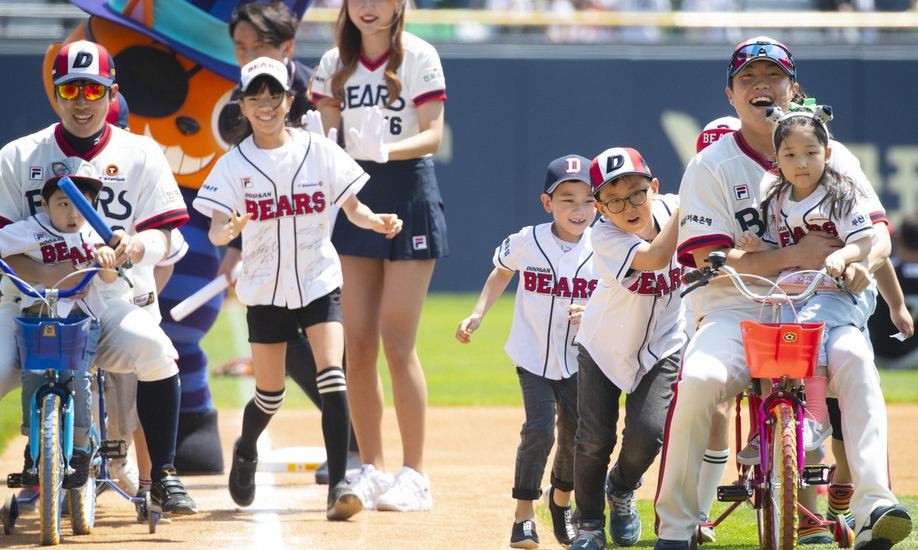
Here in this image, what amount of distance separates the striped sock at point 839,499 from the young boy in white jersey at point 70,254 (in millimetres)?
2933

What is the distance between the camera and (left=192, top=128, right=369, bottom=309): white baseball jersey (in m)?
6.21

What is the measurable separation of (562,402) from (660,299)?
2.27ft

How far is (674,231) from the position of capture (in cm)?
524

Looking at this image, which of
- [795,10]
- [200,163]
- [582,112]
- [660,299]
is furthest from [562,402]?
[795,10]

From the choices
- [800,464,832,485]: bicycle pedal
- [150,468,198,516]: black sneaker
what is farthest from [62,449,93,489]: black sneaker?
[800,464,832,485]: bicycle pedal

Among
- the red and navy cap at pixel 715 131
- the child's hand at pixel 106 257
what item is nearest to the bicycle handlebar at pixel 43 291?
the child's hand at pixel 106 257

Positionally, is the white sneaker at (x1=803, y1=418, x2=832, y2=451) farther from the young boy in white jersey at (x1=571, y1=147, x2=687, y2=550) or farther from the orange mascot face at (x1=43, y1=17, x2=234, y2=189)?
the orange mascot face at (x1=43, y1=17, x2=234, y2=189)

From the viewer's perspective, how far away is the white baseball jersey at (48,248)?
564 cm

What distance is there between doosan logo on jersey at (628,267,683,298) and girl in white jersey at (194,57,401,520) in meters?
1.28

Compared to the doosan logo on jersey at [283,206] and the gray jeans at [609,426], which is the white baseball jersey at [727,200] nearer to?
the gray jeans at [609,426]

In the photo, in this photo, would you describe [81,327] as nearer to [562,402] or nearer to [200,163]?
[562,402]

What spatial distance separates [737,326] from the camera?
198 inches

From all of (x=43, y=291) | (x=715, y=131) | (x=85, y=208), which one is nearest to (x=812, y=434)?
(x=715, y=131)

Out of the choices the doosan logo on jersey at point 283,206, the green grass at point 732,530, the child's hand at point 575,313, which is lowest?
the green grass at point 732,530
